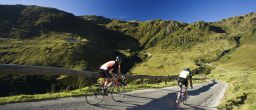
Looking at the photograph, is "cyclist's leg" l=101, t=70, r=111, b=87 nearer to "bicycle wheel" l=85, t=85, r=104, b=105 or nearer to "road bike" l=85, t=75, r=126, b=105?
"road bike" l=85, t=75, r=126, b=105

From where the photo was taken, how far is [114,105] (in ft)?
→ 46.8

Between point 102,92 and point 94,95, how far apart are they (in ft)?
1.63

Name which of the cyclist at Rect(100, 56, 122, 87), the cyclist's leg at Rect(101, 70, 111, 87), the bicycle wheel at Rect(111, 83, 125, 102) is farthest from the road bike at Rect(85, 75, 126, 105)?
the cyclist at Rect(100, 56, 122, 87)

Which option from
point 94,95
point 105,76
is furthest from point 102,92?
point 105,76

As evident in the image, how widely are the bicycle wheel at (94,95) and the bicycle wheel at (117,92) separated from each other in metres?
0.96

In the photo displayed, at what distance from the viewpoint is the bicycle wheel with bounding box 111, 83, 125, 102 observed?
601 inches

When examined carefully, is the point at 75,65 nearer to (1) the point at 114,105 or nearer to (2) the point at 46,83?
(2) the point at 46,83

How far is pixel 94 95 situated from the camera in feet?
45.4

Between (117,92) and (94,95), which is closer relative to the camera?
(94,95)

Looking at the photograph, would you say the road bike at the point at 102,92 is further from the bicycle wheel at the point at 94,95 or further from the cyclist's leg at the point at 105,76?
the cyclist's leg at the point at 105,76

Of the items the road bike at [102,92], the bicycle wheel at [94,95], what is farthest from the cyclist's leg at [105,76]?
→ the bicycle wheel at [94,95]

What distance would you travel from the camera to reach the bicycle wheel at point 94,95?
44.7 feet

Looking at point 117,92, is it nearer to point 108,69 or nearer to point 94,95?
point 108,69

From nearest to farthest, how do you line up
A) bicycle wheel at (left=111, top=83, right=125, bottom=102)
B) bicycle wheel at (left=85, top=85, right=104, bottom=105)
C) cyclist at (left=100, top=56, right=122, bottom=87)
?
bicycle wheel at (left=85, top=85, right=104, bottom=105)
cyclist at (left=100, top=56, right=122, bottom=87)
bicycle wheel at (left=111, top=83, right=125, bottom=102)
